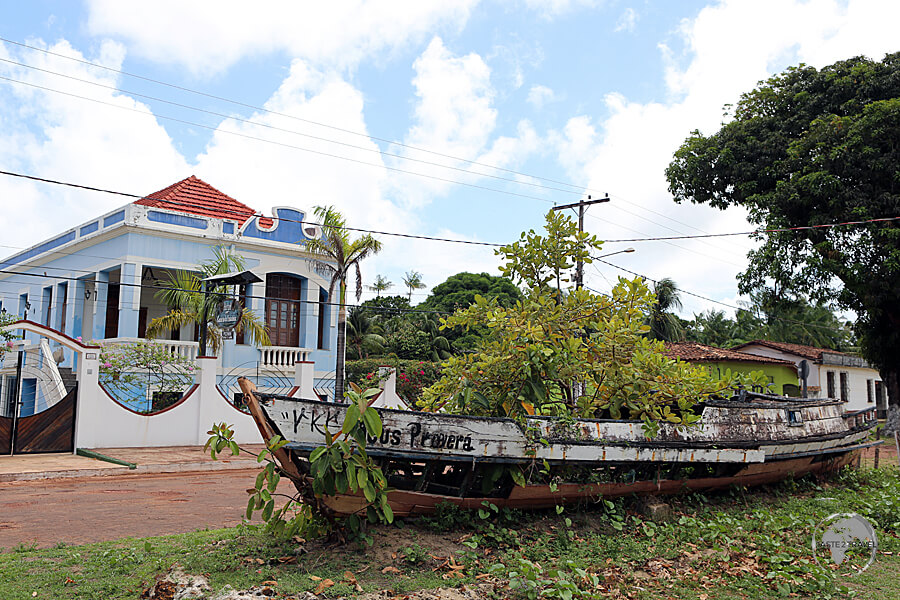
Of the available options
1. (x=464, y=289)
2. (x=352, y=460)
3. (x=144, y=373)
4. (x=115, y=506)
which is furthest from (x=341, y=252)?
(x=464, y=289)

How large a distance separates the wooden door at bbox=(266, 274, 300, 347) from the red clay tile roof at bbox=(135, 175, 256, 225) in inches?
87.5

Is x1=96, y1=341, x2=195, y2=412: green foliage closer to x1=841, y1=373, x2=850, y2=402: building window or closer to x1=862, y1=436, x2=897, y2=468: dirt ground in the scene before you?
x1=862, y1=436, x2=897, y2=468: dirt ground

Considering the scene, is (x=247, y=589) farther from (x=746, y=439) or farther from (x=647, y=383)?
(x=746, y=439)

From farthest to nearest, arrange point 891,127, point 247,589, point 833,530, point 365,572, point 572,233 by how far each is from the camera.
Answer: point 891,127 < point 572,233 < point 833,530 < point 365,572 < point 247,589

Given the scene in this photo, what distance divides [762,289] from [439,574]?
19.5 m

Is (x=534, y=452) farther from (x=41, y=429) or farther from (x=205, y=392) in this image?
(x=41, y=429)

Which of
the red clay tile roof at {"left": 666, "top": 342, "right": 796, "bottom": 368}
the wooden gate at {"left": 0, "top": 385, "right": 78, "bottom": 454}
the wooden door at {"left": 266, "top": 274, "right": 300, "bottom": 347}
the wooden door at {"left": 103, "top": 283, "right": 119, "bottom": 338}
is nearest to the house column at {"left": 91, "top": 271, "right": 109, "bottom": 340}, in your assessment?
the wooden door at {"left": 103, "top": 283, "right": 119, "bottom": 338}

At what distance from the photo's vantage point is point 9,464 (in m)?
12.7

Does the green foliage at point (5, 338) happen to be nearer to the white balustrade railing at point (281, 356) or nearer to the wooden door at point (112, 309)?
the wooden door at point (112, 309)

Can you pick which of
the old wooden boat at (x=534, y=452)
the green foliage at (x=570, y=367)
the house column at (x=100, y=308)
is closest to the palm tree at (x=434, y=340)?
the house column at (x=100, y=308)

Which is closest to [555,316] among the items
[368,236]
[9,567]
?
[9,567]

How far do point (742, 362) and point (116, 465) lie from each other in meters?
25.0

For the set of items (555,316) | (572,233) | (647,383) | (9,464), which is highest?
(572,233)

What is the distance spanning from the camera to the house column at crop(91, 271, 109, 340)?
20.0 m
